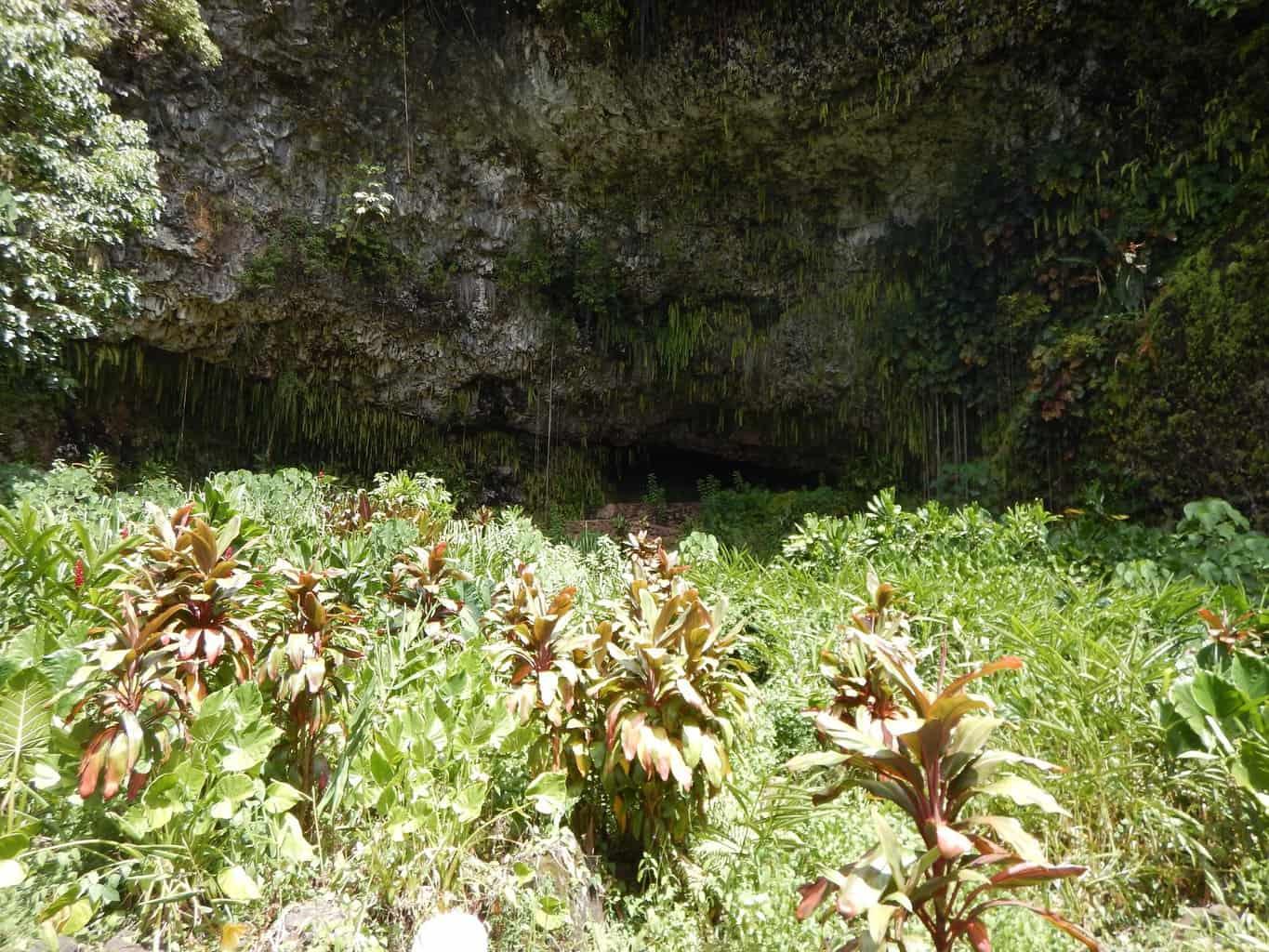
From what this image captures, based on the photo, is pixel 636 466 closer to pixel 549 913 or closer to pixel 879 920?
pixel 549 913

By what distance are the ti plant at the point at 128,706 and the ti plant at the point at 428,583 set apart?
48.0 inches

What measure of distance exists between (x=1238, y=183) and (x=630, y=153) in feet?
18.1

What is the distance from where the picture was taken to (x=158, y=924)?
1.33 metres

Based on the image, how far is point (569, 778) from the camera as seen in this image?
166 centimetres

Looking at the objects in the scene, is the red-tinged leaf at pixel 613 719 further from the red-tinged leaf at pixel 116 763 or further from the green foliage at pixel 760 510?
the green foliage at pixel 760 510

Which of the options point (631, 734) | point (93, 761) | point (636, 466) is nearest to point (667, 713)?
point (631, 734)

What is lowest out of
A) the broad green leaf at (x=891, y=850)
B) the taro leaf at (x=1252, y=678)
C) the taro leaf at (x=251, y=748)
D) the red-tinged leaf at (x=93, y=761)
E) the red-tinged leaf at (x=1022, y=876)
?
the taro leaf at (x=251, y=748)

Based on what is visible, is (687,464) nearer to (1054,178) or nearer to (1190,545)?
(1054,178)

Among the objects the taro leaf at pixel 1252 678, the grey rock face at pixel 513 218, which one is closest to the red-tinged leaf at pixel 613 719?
the taro leaf at pixel 1252 678

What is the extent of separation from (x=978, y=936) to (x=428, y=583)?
232 centimetres

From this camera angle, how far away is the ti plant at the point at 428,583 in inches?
107

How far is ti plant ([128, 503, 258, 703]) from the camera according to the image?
1485 mm

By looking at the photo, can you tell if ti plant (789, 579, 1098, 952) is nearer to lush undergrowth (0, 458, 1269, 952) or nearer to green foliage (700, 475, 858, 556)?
lush undergrowth (0, 458, 1269, 952)

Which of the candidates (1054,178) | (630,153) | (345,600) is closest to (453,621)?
(345,600)
